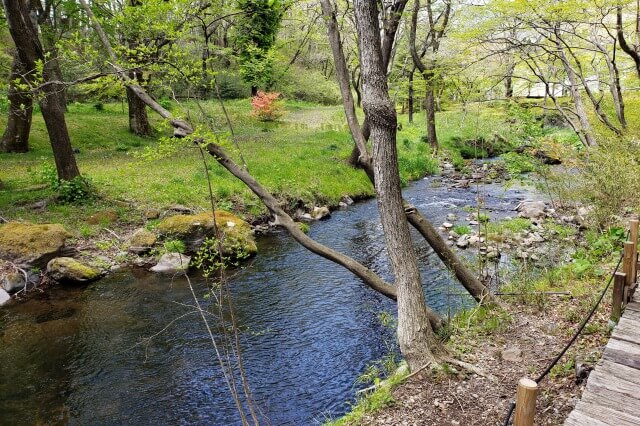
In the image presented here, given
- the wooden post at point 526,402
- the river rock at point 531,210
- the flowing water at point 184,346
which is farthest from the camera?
the river rock at point 531,210

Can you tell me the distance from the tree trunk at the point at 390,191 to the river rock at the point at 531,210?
9.95 metres

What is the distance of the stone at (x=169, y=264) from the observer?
414 inches

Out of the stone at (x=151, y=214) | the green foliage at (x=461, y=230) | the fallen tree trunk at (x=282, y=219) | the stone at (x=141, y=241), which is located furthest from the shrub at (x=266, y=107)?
the fallen tree trunk at (x=282, y=219)

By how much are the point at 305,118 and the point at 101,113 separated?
14.2 meters

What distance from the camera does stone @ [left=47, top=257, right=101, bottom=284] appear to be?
9.90 meters

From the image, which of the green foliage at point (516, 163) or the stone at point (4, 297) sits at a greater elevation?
the green foliage at point (516, 163)

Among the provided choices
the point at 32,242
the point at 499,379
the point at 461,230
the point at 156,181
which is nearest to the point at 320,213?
the point at 461,230

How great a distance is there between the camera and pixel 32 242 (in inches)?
398

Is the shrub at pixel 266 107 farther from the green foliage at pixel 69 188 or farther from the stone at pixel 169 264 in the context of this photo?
the stone at pixel 169 264

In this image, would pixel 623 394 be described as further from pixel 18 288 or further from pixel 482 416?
pixel 18 288

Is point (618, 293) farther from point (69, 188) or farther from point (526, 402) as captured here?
point (69, 188)

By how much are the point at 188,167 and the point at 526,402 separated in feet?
51.6

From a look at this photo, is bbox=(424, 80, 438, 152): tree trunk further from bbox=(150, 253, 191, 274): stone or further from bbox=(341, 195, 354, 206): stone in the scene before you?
bbox=(150, 253, 191, 274): stone

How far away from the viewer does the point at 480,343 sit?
5.83 m
